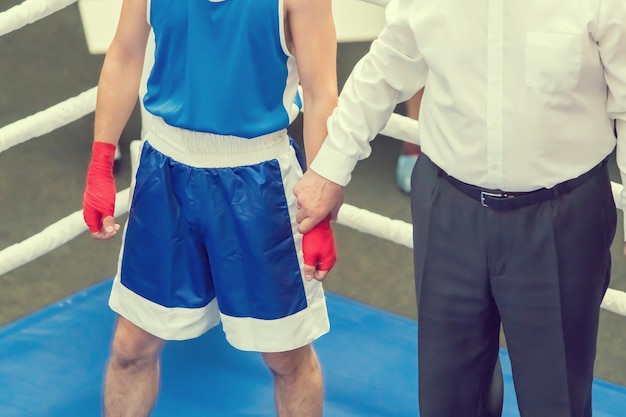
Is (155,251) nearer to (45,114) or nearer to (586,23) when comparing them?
(45,114)

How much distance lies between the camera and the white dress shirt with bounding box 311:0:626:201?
1400 mm

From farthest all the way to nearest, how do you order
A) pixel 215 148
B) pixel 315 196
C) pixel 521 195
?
pixel 215 148
pixel 315 196
pixel 521 195

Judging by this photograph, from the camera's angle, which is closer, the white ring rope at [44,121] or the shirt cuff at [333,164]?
the shirt cuff at [333,164]

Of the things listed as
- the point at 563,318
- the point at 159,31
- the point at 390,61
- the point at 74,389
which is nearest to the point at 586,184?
the point at 563,318

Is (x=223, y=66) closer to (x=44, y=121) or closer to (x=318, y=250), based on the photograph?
(x=318, y=250)

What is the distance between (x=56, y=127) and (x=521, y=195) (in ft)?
3.66

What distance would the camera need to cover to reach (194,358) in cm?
233

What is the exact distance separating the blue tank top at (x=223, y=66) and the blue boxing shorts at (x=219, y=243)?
0.04 meters

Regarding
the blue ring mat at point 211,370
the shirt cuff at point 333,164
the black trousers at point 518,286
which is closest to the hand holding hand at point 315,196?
the shirt cuff at point 333,164

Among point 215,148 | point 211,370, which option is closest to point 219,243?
point 215,148

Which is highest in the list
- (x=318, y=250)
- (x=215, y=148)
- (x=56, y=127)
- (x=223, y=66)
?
(x=223, y=66)

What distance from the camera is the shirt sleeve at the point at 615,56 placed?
1366 mm

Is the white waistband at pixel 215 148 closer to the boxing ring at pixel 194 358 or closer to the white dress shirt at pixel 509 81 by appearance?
the white dress shirt at pixel 509 81

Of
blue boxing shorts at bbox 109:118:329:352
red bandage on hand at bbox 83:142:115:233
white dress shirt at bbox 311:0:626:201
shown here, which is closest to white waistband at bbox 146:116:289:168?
blue boxing shorts at bbox 109:118:329:352
